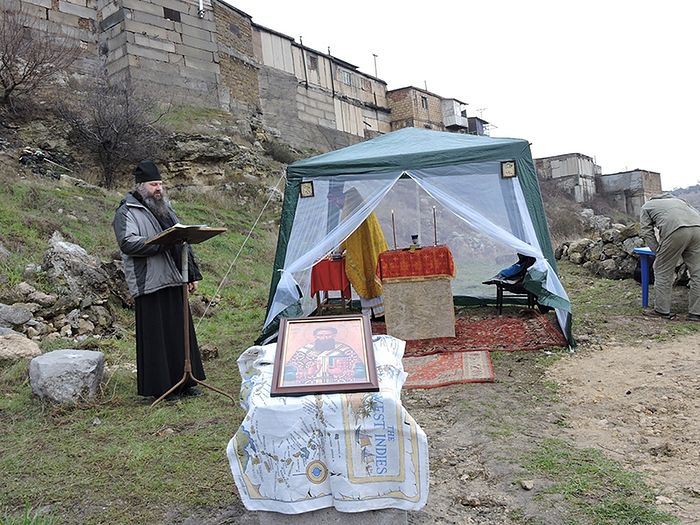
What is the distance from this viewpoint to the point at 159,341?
3947 millimetres

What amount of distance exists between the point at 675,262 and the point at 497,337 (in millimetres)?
2091

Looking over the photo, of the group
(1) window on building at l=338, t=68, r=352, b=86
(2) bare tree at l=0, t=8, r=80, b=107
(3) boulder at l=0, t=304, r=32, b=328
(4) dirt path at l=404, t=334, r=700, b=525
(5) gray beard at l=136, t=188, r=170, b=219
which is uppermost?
(1) window on building at l=338, t=68, r=352, b=86

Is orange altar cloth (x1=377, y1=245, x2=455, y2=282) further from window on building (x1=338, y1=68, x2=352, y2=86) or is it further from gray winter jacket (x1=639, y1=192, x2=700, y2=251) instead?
window on building (x1=338, y1=68, x2=352, y2=86)

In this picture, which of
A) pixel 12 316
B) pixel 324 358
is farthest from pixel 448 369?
pixel 12 316

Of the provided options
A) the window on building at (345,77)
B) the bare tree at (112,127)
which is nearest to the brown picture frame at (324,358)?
the bare tree at (112,127)

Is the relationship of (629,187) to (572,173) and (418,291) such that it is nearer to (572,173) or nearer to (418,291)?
(572,173)

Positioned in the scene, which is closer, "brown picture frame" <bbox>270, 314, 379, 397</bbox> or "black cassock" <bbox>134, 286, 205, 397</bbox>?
"brown picture frame" <bbox>270, 314, 379, 397</bbox>

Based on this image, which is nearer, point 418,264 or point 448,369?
point 448,369

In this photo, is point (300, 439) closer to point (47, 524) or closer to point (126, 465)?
point (47, 524)

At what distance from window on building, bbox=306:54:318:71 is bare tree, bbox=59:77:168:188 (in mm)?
11002

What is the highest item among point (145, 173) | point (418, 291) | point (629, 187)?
point (629, 187)

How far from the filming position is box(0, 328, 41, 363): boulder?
468 cm

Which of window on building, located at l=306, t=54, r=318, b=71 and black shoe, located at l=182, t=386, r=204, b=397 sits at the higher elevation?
window on building, located at l=306, t=54, r=318, b=71

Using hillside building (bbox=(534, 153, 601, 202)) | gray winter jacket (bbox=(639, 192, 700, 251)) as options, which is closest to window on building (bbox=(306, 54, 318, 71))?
hillside building (bbox=(534, 153, 601, 202))
